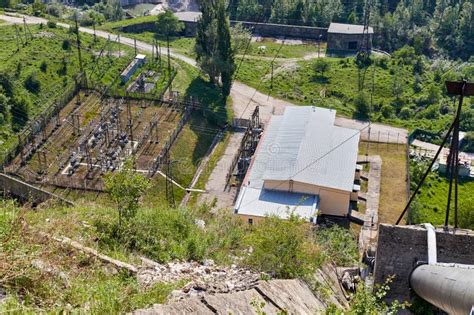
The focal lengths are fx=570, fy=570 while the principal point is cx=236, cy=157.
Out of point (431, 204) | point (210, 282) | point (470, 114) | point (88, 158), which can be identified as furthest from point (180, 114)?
point (210, 282)

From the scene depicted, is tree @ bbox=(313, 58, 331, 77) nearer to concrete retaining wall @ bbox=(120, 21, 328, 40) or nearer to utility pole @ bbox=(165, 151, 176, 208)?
concrete retaining wall @ bbox=(120, 21, 328, 40)

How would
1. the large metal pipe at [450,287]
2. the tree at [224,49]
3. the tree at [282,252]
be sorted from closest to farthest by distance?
the large metal pipe at [450,287] → the tree at [282,252] → the tree at [224,49]

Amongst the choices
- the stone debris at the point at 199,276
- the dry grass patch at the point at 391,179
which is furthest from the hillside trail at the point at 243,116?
the stone debris at the point at 199,276

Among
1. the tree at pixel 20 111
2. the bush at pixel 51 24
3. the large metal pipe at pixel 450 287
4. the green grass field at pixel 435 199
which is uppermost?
the large metal pipe at pixel 450 287

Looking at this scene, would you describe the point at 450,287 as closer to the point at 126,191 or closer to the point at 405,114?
the point at 126,191

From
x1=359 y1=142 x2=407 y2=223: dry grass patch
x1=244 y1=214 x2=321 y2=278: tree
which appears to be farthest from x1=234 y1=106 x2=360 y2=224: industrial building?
x1=244 y1=214 x2=321 y2=278: tree

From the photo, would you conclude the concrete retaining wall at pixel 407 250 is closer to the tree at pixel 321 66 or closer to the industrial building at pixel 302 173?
the industrial building at pixel 302 173

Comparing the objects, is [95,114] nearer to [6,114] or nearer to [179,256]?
[6,114]
